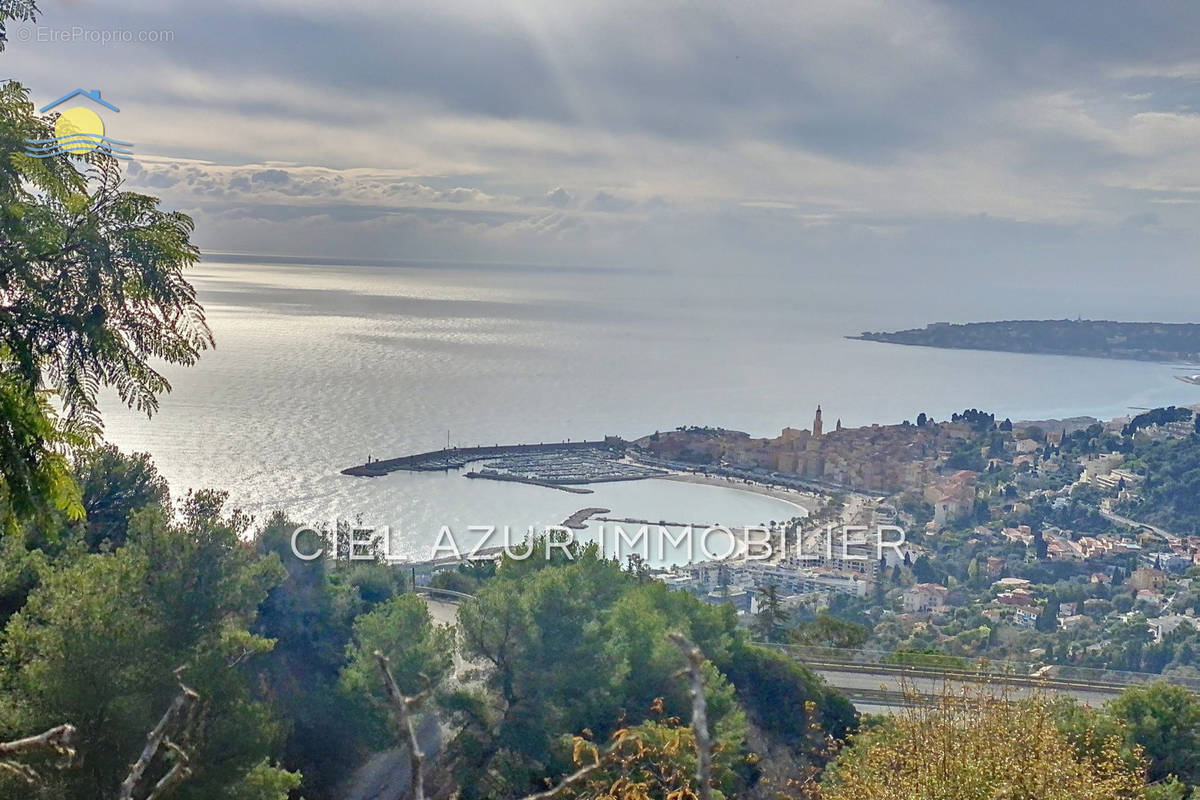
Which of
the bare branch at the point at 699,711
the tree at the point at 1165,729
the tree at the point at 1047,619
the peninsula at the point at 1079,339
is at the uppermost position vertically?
the peninsula at the point at 1079,339

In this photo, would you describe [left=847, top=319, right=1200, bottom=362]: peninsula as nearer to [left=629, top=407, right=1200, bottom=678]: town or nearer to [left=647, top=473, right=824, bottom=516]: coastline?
[left=629, top=407, right=1200, bottom=678]: town

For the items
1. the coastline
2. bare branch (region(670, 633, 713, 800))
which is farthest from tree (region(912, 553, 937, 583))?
bare branch (region(670, 633, 713, 800))

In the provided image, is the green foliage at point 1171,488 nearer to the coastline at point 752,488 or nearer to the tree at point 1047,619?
the coastline at point 752,488

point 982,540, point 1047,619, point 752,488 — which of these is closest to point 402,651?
point 1047,619

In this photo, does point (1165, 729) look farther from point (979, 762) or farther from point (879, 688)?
point (979, 762)

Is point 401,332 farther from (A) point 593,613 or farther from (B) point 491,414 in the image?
(A) point 593,613

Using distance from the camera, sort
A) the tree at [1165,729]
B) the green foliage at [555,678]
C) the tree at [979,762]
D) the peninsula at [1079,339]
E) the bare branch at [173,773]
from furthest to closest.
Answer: the peninsula at [1079,339], the tree at [1165,729], the green foliage at [555,678], the tree at [979,762], the bare branch at [173,773]

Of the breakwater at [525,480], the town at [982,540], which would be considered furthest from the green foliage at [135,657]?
the breakwater at [525,480]
